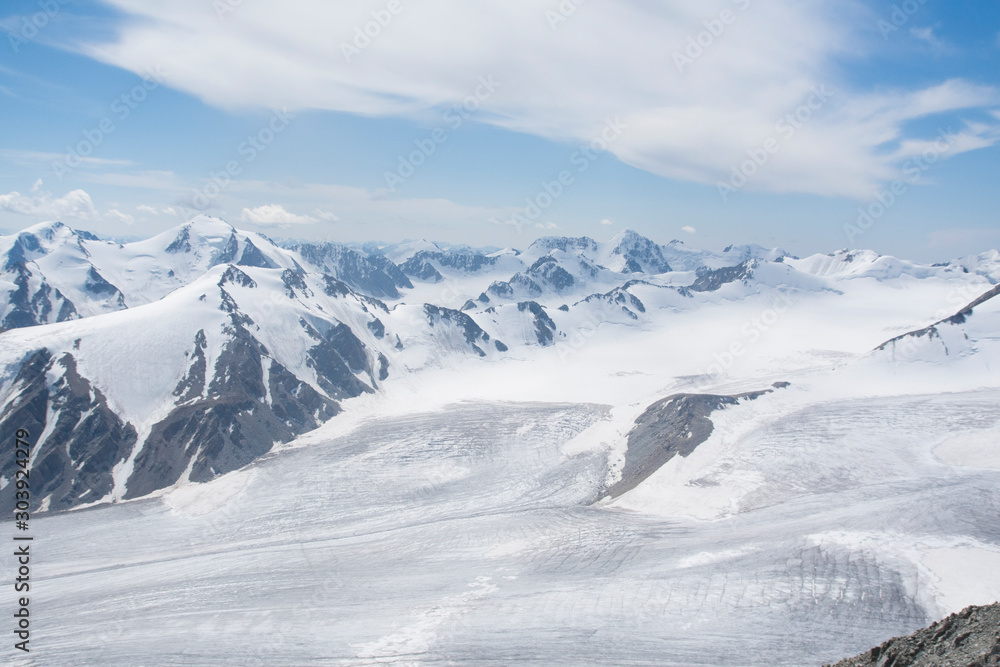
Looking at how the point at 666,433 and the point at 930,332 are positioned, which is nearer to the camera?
the point at 666,433

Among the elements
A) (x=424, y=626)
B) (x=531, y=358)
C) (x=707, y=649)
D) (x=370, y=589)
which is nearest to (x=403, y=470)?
(x=370, y=589)

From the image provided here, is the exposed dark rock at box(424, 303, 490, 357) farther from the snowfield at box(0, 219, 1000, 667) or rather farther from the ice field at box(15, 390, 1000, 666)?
the ice field at box(15, 390, 1000, 666)

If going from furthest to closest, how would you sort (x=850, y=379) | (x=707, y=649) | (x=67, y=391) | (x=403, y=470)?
1. (x=850, y=379)
2. (x=67, y=391)
3. (x=403, y=470)
4. (x=707, y=649)

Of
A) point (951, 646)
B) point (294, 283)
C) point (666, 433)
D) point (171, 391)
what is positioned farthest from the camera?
point (294, 283)

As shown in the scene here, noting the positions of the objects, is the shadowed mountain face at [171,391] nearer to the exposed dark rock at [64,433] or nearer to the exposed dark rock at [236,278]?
the exposed dark rock at [64,433]

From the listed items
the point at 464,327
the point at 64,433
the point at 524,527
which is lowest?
the point at 524,527

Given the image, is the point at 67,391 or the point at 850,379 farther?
the point at 850,379

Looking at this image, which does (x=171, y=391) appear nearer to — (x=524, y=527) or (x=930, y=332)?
(x=524, y=527)

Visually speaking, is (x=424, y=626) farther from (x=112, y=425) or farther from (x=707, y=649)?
(x=112, y=425)

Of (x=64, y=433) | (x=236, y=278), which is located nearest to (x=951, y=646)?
(x=64, y=433)
